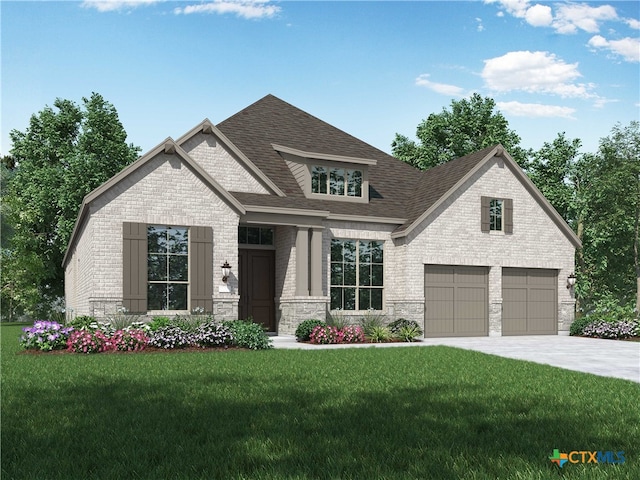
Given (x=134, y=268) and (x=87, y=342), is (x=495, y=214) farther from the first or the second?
(x=87, y=342)

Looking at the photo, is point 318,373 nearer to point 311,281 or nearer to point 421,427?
point 421,427

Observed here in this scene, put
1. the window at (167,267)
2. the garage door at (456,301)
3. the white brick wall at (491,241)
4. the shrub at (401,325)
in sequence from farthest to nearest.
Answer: the garage door at (456,301) → the white brick wall at (491,241) → the shrub at (401,325) → the window at (167,267)

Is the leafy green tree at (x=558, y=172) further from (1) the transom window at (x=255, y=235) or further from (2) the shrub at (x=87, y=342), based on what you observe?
(2) the shrub at (x=87, y=342)

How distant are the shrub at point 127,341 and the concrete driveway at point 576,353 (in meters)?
3.59

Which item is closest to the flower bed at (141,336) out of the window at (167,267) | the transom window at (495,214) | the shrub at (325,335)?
the window at (167,267)

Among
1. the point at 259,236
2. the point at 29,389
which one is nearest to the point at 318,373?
the point at 29,389

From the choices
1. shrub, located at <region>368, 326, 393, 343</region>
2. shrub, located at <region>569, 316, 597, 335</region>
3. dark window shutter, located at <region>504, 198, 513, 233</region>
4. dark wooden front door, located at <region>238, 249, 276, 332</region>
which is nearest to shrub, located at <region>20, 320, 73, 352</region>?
dark wooden front door, located at <region>238, 249, 276, 332</region>

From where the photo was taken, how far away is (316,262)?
21.3 metres

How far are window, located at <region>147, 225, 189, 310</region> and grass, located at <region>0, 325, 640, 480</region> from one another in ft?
21.2

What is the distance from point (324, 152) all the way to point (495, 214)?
22.4 feet

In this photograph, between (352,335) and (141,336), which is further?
(352,335)

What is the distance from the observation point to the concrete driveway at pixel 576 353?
12816 mm

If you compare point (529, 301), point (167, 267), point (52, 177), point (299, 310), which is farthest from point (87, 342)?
point (52, 177)

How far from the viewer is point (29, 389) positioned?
913 cm
